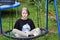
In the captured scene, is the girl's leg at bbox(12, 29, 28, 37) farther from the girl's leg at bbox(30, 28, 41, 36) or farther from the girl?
the girl's leg at bbox(30, 28, 41, 36)

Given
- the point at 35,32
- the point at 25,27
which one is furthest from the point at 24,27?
the point at 35,32

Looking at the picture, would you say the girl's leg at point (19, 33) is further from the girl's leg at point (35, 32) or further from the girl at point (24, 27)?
the girl's leg at point (35, 32)

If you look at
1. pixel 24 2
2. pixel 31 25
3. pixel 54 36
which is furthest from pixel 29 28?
pixel 24 2

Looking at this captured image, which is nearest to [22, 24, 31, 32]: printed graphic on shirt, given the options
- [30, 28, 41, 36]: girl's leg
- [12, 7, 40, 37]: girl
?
[12, 7, 40, 37]: girl

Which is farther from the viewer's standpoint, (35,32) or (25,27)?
(25,27)

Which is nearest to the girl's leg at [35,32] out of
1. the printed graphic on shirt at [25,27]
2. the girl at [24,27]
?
the girl at [24,27]

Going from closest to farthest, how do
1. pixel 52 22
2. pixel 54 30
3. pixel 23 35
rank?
1. pixel 23 35
2. pixel 54 30
3. pixel 52 22

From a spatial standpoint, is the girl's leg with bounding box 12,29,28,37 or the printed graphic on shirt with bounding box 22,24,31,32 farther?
the printed graphic on shirt with bounding box 22,24,31,32

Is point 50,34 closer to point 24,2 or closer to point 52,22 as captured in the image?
point 52,22

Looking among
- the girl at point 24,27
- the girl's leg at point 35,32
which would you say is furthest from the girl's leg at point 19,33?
the girl's leg at point 35,32

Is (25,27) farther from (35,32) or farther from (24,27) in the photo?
(35,32)

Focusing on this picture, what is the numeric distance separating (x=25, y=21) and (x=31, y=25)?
11cm

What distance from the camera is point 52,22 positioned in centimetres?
497

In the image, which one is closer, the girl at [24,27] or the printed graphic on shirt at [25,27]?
the girl at [24,27]
